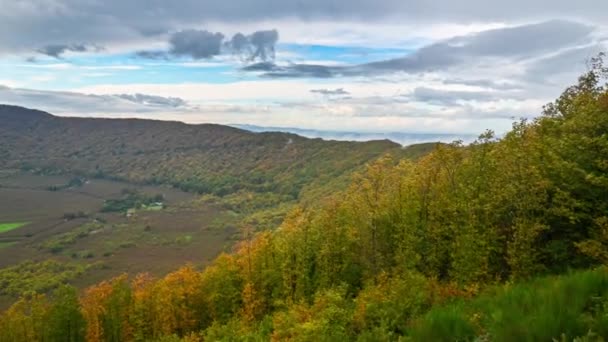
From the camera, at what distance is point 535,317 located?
10.8 m

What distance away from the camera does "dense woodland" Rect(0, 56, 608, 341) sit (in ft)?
44.7

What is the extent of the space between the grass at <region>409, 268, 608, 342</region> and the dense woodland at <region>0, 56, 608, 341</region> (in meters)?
0.04

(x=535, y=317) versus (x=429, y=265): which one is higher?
(x=535, y=317)

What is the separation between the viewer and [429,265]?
41.6 metres

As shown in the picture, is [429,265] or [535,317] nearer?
[535,317]

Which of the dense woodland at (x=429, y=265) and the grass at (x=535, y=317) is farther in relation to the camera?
the dense woodland at (x=429, y=265)

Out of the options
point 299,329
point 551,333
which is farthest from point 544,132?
point 551,333

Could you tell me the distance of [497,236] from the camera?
32469 mm

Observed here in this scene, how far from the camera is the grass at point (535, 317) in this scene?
10.6 meters

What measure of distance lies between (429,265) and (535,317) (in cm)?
3168

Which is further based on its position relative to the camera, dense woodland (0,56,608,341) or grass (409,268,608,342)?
dense woodland (0,56,608,341)

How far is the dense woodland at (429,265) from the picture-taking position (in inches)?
537

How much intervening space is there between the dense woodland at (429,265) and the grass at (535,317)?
39mm

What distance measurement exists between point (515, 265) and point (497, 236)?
13.0 feet
